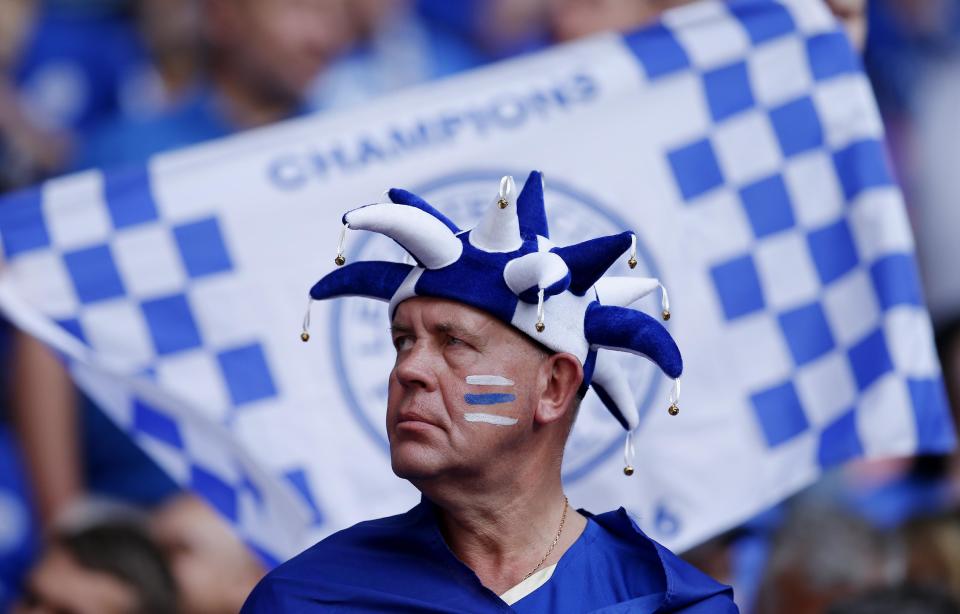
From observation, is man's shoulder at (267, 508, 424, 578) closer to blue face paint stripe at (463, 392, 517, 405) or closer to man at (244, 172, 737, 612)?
man at (244, 172, 737, 612)

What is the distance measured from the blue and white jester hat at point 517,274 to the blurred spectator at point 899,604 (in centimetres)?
132

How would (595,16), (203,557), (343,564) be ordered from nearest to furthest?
1. (343,564)
2. (203,557)
3. (595,16)

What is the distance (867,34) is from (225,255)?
7.42 feet

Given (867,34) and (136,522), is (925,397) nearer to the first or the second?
(867,34)

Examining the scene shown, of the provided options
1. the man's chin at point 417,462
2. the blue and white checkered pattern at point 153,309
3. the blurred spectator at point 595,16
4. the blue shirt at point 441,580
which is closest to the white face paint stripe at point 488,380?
the man's chin at point 417,462

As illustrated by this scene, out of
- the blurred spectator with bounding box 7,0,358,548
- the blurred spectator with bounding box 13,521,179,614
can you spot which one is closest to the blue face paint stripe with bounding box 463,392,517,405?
the blurred spectator with bounding box 13,521,179,614

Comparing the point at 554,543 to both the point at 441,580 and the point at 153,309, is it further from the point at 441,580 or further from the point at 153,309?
the point at 153,309

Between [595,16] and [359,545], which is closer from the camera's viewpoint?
[359,545]

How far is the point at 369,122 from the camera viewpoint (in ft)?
12.8

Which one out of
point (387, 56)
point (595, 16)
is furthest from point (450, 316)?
point (595, 16)

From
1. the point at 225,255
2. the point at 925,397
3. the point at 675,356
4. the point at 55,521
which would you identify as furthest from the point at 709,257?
the point at 55,521

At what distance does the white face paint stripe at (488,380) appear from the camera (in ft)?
7.96

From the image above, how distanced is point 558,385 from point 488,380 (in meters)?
0.13

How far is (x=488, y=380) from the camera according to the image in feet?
7.98
